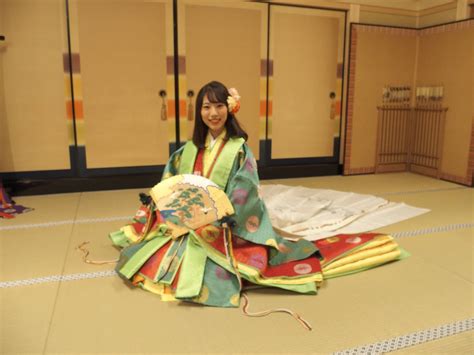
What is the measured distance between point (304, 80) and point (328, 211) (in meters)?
2.17

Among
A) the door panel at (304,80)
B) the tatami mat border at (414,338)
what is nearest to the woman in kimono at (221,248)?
the tatami mat border at (414,338)

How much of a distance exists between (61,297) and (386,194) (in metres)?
3.28

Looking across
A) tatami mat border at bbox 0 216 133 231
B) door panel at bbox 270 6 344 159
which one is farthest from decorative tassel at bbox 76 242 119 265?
door panel at bbox 270 6 344 159

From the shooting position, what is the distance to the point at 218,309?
78.7 inches

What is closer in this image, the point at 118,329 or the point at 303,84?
the point at 118,329

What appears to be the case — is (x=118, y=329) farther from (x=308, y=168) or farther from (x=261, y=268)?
(x=308, y=168)

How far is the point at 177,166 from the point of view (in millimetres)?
2498

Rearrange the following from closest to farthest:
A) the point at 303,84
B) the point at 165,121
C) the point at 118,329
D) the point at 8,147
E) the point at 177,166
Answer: the point at 118,329
the point at 177,166
the point at 8,147
the point at 165,121
the point at 303,84

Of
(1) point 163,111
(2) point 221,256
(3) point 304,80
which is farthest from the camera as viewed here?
(3) point 304,80

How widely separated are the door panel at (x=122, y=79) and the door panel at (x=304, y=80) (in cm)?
133

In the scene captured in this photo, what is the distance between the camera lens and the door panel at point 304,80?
4.96m

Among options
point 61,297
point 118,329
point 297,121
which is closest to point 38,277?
point 61,297

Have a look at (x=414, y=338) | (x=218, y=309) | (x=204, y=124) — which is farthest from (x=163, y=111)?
(x=414, y=338)

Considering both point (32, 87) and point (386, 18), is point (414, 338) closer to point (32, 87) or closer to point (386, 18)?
point (32, 87)
